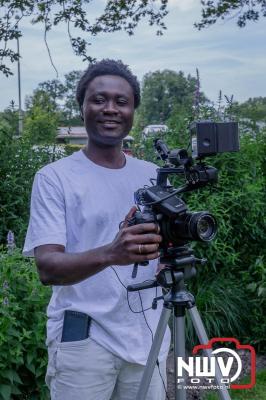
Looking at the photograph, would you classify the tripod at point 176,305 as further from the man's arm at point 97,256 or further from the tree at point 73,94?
the tree at point 73,94

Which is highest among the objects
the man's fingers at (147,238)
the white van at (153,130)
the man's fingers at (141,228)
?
the white van at (153,130)

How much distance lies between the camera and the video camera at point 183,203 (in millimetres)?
1792

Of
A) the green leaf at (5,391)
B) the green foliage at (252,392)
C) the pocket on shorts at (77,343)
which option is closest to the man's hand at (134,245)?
the pocket on shorts at (77,343)

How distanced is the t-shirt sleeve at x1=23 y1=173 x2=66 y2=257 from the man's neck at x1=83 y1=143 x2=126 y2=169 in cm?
24

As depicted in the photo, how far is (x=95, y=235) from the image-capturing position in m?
1.96

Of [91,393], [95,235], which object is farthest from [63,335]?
[95,235]

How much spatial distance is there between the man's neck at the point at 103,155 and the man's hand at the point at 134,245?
0.49 m

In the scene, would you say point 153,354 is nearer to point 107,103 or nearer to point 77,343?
point 77,343

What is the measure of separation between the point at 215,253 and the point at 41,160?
195 centimetres

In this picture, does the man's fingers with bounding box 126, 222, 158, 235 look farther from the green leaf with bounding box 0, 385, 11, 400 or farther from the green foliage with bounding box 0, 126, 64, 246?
the green foliage with bounding box 0, 126, 64, 246

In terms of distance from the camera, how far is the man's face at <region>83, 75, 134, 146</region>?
208cm

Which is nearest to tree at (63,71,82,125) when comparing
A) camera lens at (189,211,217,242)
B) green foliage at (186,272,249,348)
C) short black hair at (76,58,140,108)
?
short black hair at (76,58,140,108)

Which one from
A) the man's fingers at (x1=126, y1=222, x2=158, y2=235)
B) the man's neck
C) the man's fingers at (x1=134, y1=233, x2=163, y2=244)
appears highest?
the man's neck

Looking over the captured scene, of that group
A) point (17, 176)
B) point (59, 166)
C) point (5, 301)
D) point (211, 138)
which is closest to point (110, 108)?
point (59, 166)
